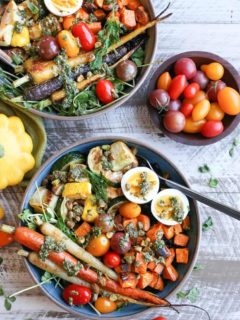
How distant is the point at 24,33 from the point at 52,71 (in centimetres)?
21

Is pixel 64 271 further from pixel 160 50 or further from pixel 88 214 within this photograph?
pixel 160 50

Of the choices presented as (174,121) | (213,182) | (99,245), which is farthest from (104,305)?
(174,121)

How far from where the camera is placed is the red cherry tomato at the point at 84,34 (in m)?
2.39

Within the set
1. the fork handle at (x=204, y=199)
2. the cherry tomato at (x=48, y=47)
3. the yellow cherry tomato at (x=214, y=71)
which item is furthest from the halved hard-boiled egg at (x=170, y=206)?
the cherry tomato at (x=48, y=47)

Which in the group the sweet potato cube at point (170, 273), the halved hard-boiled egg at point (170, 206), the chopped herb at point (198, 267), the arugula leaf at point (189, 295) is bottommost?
the arugula leaf at point (189, 295)

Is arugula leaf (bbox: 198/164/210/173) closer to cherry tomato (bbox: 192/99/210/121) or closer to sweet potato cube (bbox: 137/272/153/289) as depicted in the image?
cherry tomato (bbox: 192/99/210/121)

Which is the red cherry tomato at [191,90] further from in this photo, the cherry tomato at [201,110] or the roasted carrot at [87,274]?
the roasted carrot at [87,274]

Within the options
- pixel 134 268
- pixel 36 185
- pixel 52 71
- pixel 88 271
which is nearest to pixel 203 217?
pixel 134 268

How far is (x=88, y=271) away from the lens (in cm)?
244

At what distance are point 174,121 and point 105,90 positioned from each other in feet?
1.13

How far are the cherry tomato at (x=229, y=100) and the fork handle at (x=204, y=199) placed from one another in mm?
422

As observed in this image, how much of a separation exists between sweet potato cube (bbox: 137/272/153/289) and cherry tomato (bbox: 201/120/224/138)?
2.29 feet

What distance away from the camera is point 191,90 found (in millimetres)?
2504

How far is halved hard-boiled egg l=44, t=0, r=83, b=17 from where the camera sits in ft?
7.93
